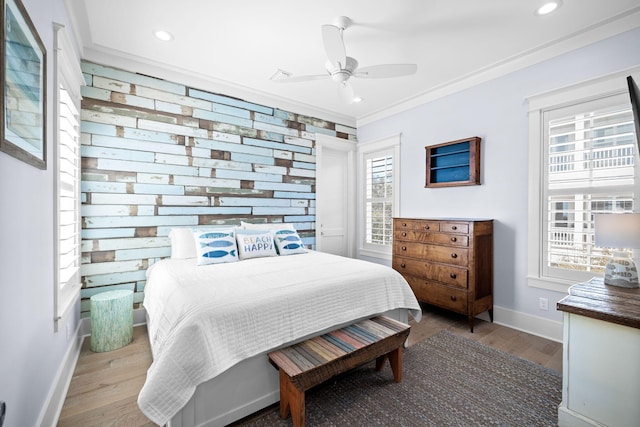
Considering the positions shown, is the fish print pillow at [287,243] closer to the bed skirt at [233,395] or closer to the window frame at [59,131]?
the bed skirt at [233,395]

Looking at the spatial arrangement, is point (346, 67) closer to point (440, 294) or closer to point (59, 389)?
point (440, 294)

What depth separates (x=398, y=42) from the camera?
2600 mm

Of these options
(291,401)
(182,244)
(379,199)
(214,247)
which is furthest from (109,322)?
(379,199)

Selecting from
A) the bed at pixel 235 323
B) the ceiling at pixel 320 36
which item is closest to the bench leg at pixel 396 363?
the bed at pixel 235 323

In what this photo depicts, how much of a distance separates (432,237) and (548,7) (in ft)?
7.07

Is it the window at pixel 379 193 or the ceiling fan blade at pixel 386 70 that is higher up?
the ceiling fan blade at pixel 386 70

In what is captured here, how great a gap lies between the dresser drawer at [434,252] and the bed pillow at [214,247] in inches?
78.7

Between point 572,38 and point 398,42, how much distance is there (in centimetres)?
152

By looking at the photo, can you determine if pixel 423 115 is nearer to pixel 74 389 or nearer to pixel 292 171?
pixel 292 171

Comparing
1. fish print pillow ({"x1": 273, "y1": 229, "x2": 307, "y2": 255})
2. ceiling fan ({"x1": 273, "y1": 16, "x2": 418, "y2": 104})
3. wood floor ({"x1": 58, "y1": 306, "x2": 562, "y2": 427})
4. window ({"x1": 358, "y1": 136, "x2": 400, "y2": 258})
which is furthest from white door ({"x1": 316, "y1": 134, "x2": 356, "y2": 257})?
ceiling fan ({"x1": 273, "y1": 16, "x2": 418, "y2": 104})

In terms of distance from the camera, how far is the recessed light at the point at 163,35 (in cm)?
247

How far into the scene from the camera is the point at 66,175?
2215 mm

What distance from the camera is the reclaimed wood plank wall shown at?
2744 mm

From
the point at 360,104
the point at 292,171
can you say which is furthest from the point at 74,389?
the point at 360,104
